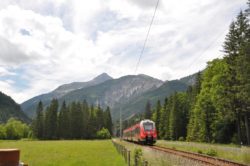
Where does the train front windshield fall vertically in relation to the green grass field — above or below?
above

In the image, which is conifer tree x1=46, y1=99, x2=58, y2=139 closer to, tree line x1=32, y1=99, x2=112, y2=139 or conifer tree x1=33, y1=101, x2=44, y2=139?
tree line x1=32, y1=99, x2=112, y2=139

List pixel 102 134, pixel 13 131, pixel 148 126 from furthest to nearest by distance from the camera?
1. pixel 13 131
2. pixel 102 134
3. pixel 148 126

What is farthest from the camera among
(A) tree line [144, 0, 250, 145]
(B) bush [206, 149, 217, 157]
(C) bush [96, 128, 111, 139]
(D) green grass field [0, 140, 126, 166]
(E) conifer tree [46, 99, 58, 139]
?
(C) bush [96, 128, 111, 139]

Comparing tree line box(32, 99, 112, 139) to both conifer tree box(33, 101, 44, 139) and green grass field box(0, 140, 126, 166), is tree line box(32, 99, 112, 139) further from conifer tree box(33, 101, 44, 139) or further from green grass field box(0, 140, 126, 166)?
green grass field box(0, 140, 126, 166)

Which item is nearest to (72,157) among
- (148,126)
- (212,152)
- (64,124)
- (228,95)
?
(212,152)

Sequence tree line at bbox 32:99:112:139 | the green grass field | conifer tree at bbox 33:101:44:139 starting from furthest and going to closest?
conifer tree at bbox 33:101:44:139 → tree line at bbox 32:99:112:139 → the green grass field

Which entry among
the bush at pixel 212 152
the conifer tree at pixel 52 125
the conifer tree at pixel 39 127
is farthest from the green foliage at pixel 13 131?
the bush at pixel 212 152

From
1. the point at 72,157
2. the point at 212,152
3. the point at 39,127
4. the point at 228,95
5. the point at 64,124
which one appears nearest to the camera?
the point at 212,152

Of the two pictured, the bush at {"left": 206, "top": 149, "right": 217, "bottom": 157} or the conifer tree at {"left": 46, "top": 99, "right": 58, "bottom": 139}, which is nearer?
the bush at {"left": 206, "top": 149, "right": 217, "bottom": 157}

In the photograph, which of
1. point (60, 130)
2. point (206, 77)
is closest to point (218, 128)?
point (206, 77)

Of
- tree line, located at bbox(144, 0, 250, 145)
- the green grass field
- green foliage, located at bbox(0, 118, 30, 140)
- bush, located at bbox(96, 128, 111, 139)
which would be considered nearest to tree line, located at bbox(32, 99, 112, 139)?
bush, located at bbox(96, 128, 111, 139)

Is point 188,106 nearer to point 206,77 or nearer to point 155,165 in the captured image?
point 206,77

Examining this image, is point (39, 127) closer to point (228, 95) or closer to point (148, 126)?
point (148, 126)

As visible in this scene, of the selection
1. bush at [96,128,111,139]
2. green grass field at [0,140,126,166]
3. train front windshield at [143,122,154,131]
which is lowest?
green grass field at [0,140,126,166]
